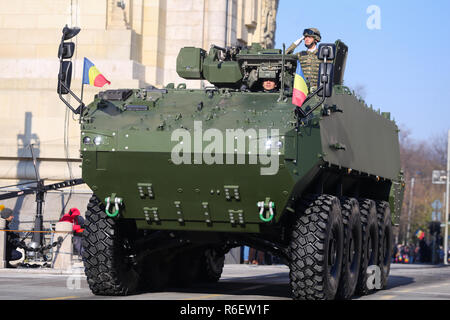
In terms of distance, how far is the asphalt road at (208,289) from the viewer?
1476 cm

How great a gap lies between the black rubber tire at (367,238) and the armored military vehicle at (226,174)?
0.59 metres

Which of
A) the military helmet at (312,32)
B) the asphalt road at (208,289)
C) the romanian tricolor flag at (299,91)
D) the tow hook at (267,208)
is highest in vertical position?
the military helmet at (312,32)

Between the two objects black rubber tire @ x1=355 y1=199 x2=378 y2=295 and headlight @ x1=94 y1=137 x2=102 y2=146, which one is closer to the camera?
headlight @ x1=94 y1=137 x2=102 y2=146

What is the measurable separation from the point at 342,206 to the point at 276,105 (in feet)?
6.56

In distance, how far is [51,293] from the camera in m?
15.0

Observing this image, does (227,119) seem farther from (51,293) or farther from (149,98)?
(51,293)

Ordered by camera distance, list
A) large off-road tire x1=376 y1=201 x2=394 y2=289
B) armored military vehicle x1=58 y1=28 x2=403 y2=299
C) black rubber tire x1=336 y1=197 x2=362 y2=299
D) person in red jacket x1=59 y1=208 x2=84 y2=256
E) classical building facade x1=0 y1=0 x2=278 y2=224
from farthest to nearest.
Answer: classical building facade x1=0 y1=0 x2=278 y2=224 → person in red jacket x1=59 y1=208 x2=84 y2=256 → large off-road tire x1=376 y1=201 x2=394 y2=289 → black rubber tire x1=336 y1=197 x2=362 y2=299 → armored military vehicle x1=58 y1=28 x2=403 y2=299

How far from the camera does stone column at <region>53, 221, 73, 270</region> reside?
22000mm

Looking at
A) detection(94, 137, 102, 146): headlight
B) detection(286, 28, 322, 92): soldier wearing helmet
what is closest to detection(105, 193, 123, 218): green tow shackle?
detection(94, 137, 102, 146): headlight

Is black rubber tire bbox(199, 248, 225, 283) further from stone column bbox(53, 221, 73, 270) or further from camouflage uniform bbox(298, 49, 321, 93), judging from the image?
stone column bbox(53, 221, 73, 270)

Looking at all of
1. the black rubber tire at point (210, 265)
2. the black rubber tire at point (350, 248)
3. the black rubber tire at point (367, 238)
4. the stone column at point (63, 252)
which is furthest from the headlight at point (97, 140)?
the stone column at point (63, 252)

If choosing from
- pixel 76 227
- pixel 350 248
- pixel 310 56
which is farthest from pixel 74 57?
pixel 350 248

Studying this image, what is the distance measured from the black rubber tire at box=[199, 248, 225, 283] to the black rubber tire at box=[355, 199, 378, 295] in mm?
2526

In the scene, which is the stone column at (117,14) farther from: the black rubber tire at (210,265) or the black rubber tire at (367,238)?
the black rubber tire at (367,238)
